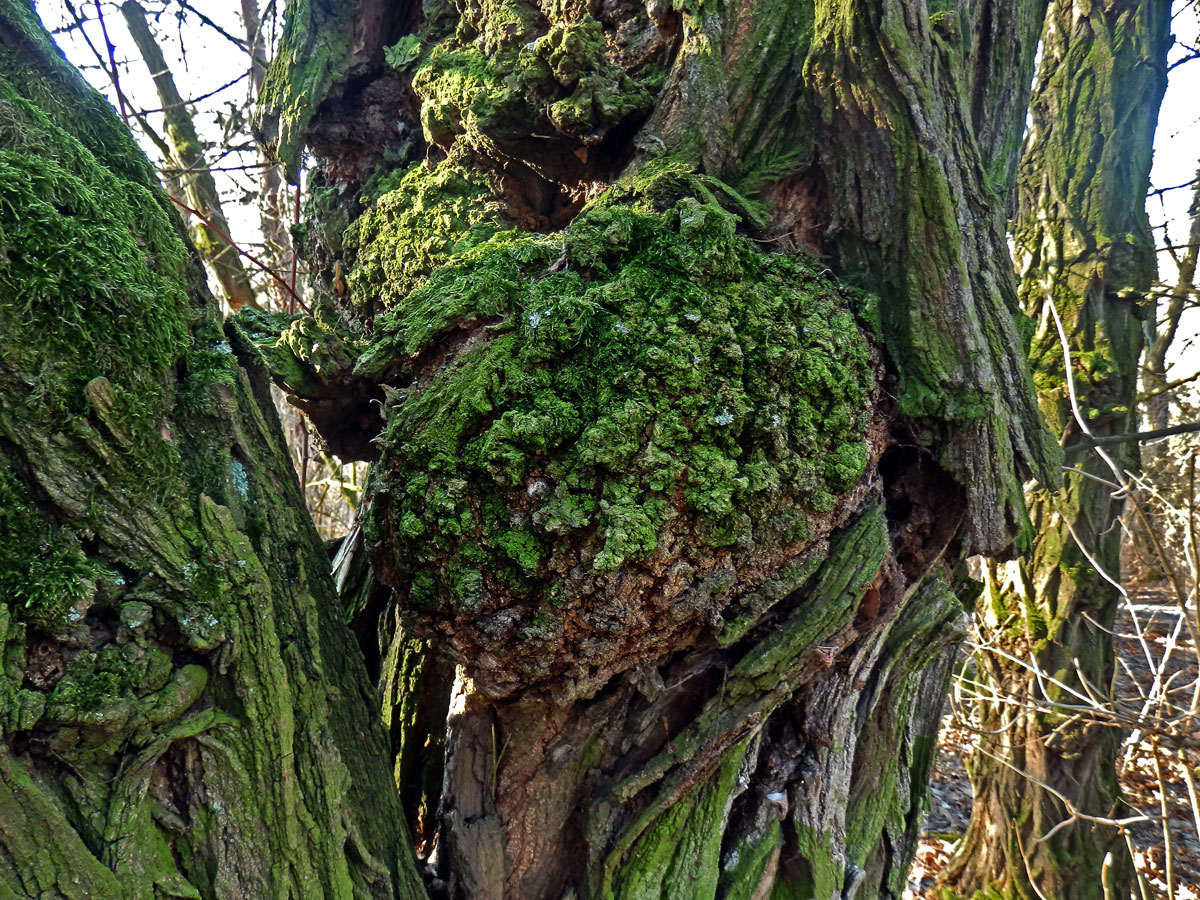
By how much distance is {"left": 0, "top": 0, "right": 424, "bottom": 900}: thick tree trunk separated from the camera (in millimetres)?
1173

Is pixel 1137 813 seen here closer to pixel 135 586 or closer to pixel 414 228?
pixel 414 228

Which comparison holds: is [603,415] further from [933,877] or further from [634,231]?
[933,877]

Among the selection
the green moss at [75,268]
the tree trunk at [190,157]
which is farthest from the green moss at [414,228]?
the tree trunk at [190,157]

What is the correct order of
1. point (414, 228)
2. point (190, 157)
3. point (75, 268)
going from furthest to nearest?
point (190, 157)
point (414, 228)
point (75, 268)

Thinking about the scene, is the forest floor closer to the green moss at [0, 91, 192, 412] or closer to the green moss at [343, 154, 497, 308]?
the green moss at [343, 154, 497, 308]

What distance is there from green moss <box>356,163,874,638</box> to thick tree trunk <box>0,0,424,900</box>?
1.14ft

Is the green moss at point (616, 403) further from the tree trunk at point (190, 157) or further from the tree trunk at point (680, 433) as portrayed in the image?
the tree trunk at point (190, 157)

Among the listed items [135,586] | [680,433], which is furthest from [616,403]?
[135,586]

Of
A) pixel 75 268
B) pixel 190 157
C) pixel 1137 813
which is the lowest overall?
pixel 1137 813

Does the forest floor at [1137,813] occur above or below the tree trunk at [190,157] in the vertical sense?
below

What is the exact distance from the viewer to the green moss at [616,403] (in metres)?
1.51

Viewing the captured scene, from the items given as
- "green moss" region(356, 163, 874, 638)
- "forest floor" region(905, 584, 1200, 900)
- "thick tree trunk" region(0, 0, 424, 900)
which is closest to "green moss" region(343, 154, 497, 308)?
"green moss" region(356, 163, 874, 638)

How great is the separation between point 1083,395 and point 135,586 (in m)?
4.71

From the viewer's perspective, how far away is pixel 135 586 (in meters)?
1.28
